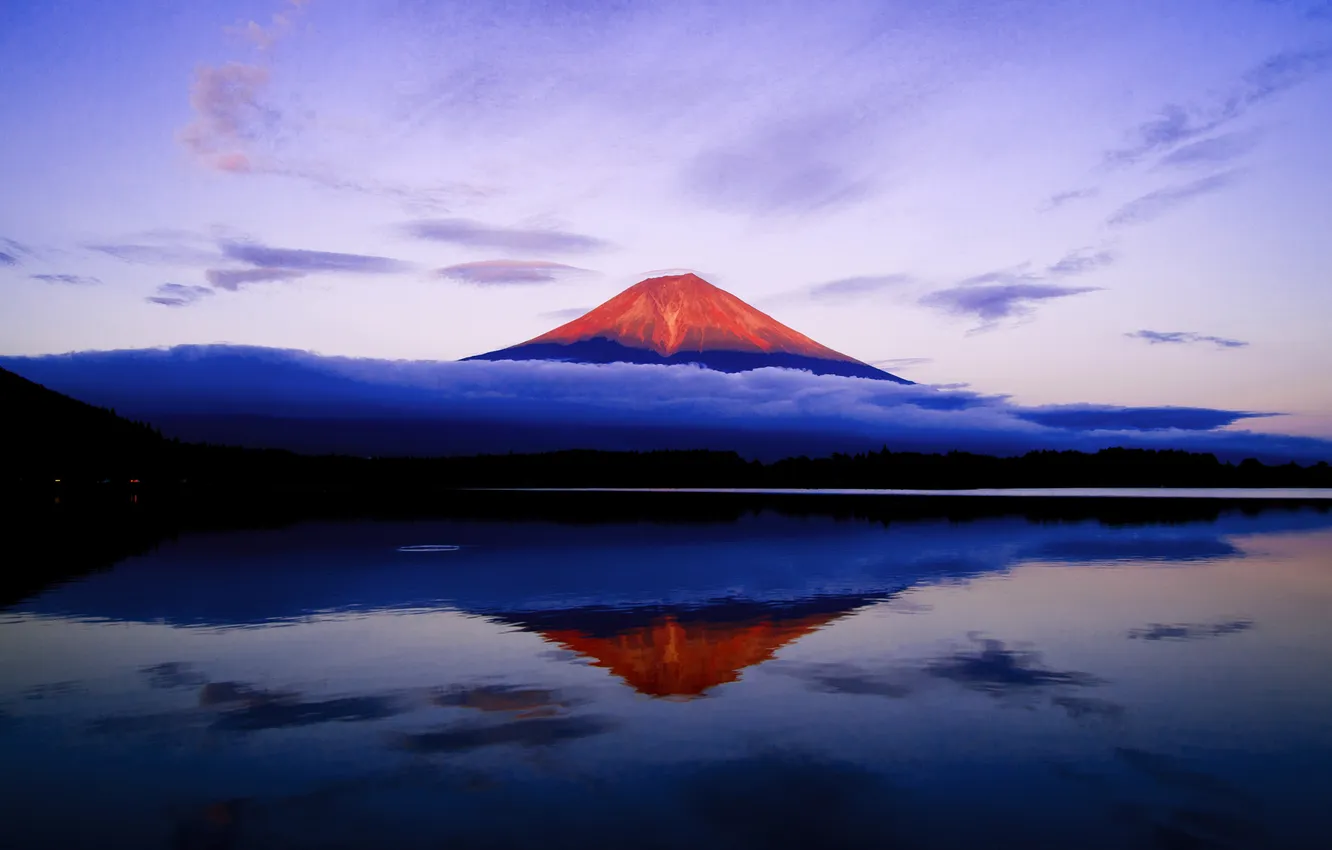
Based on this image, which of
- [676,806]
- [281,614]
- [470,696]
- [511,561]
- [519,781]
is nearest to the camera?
[676,806]

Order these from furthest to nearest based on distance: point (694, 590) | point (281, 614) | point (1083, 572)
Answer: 1. point (1083, 572)
2. point (694, 590)
3. point (281, 614)

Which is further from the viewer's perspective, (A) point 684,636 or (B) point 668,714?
(A) point 684,636

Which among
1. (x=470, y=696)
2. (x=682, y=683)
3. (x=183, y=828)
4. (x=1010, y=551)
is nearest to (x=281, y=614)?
(x=470, y=696)

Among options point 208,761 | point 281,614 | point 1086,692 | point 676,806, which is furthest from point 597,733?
point 281,614

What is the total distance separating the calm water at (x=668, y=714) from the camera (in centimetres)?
1203

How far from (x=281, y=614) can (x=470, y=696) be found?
13834mm

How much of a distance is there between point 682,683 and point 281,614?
51.9ft

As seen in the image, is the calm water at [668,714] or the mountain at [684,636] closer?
the calm water at [668,714]

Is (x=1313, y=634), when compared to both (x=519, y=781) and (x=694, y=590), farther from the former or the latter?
(x=519, y=781)

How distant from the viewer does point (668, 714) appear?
17.2m

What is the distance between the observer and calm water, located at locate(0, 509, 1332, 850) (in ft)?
39.5

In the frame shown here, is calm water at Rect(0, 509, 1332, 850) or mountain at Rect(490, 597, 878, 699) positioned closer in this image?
calm water at Rect(0, 509, 1332, 850)

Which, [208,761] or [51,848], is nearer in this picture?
[51,848]

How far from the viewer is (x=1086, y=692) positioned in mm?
19062
